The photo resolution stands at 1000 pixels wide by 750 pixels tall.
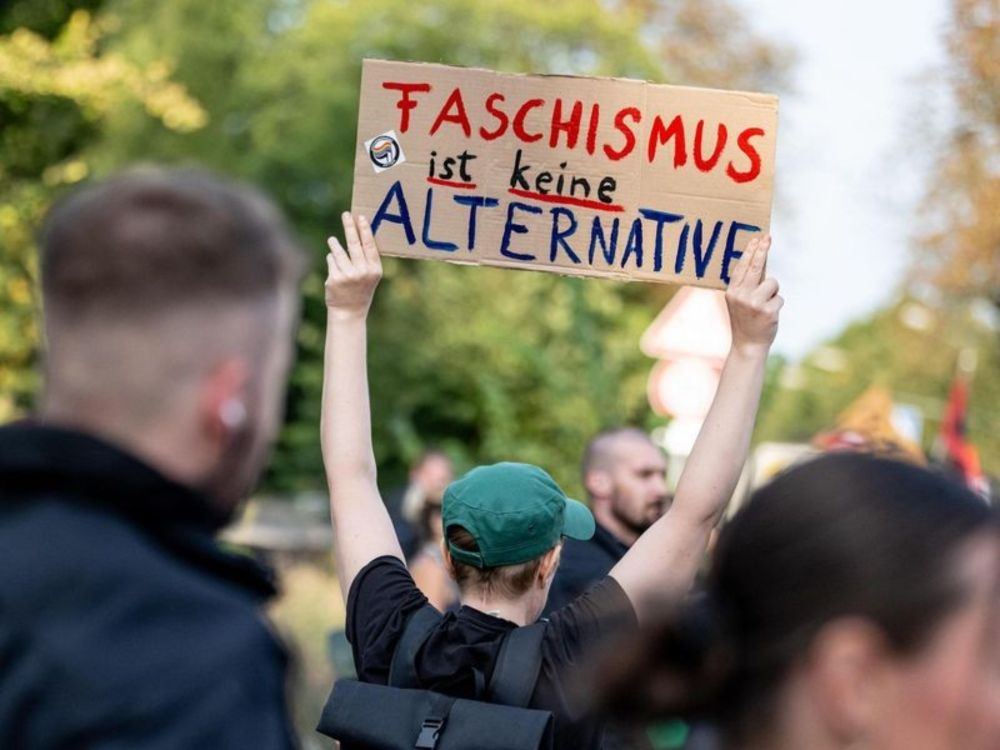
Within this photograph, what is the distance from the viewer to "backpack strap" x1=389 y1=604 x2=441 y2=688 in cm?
354

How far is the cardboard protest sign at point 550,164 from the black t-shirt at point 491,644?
3.51 feet

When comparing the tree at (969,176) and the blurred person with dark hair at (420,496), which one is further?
the tree at (969,176)

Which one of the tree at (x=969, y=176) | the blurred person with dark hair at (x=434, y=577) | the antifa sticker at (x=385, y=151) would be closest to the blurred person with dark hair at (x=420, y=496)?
the blurred person with dark hair at (x=434, y=577)

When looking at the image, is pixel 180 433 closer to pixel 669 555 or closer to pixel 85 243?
pixel 85 243

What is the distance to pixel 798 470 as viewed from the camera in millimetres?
1962

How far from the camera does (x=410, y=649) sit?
11.7 feet

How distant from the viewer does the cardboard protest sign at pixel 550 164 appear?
4.34 meters

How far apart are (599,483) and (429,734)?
344 centimetres

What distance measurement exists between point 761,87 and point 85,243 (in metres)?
29.4

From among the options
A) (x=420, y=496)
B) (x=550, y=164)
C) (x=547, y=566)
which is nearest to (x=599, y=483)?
(x=550, y=164)

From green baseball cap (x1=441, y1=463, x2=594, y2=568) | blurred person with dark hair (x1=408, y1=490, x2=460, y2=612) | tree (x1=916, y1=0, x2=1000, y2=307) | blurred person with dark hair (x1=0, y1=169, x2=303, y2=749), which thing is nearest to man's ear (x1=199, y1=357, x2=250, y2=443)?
blurred person with dark hair (x1=0, y1=169, x2=303, y2=749)

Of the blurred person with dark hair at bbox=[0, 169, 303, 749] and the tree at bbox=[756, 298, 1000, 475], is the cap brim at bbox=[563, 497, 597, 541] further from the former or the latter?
the tree at bbox=[756, 298, 1000, 475]

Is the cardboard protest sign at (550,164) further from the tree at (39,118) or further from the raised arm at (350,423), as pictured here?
the tree at (39,118)

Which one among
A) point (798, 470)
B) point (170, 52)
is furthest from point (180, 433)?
point (170, 52)
